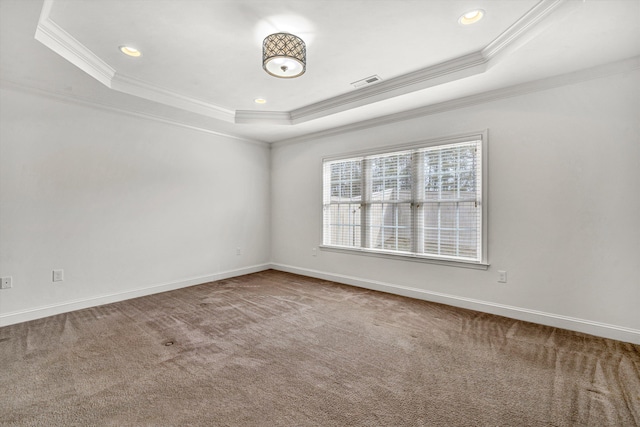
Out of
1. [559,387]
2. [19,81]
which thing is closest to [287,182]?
[19,81]

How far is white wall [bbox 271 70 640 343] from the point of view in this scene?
2.61 metres

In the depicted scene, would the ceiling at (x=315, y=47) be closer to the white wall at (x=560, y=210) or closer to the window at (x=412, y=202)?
the white wall at (x=560, y=210)

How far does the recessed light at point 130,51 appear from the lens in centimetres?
266

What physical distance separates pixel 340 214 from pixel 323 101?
1869mm

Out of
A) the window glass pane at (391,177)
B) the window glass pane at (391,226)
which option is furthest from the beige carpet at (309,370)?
the window glass pane at (391,177)

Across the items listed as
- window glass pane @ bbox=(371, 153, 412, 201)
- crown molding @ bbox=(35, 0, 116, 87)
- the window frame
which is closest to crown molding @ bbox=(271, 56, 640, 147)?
the window frame

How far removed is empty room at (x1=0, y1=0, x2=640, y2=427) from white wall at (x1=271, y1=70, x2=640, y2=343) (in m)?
0.02

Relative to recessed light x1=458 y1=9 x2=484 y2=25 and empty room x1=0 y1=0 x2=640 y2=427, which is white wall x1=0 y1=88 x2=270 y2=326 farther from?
recessed light x1=458 y1=9 x2=484 y2=25

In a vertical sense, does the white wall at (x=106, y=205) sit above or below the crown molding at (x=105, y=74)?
below

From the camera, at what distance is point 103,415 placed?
1.66 m

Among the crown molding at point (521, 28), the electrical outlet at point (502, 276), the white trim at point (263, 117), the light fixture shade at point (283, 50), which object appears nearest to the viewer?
the crown molding at point (521, 28)

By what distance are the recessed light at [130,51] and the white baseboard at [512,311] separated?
3948 millimetres

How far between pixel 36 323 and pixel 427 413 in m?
3.95

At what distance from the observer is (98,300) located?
3.58 m
